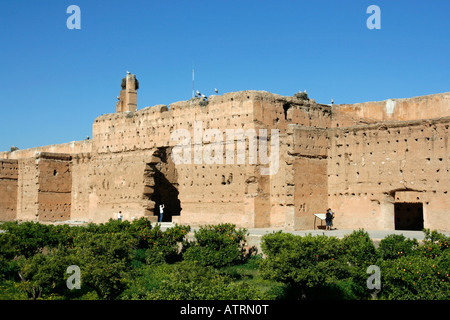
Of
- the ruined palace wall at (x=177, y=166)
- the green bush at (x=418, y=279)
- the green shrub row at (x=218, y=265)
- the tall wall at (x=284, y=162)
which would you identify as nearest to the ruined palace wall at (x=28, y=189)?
the ruined palace wall at (x=177, y=166)

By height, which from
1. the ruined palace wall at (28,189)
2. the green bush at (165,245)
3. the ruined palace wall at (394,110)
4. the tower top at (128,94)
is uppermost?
the tower top at (128,94)

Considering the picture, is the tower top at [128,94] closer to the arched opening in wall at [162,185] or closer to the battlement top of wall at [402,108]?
the arched opening in wall at [162,185]

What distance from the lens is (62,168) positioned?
36312 mm

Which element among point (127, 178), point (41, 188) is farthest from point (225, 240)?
point (41, 188)

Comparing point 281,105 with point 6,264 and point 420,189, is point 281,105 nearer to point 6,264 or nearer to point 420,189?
point 420,189

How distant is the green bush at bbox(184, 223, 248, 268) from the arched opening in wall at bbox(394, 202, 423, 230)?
318 inches

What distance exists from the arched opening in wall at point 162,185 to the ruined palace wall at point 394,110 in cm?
886

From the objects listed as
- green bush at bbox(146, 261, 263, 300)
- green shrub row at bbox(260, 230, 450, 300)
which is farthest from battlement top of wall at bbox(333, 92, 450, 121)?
green bush at bbox(146, 261, 263, 300)

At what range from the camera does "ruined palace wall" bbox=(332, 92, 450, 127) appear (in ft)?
80.4

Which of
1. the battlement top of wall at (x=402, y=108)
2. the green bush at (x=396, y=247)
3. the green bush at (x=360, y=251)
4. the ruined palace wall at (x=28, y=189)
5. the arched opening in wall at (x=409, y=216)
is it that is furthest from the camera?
the ruined palace wall at (x=28, y=189)

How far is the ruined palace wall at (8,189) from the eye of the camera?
124ft

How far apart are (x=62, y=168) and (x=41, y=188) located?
5.81ft

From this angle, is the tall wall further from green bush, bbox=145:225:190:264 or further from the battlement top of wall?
green bush, bbox=145:225:190:264

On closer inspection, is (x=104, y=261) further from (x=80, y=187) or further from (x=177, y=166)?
(x=80, y=187)
